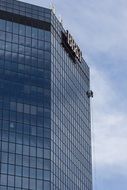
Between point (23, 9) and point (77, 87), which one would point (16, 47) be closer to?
point (23, 9)

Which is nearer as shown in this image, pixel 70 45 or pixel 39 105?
pixel 39 105

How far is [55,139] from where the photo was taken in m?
141

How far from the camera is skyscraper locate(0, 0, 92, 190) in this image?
134000 millimetres

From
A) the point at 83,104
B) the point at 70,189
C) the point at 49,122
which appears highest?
the point at 83,104

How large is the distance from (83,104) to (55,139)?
73.3 ft

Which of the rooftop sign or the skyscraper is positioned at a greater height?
the rooftop sign

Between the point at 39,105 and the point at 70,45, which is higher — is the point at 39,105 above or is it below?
below

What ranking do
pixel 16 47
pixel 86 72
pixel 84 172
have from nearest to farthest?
1. pixel 16 47
2. pixel 84 172
3. pixel 86 72

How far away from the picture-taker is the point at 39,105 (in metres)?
141

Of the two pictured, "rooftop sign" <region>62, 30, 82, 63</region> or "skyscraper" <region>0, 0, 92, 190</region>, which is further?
"rooftop sign" <region>62, 30, 82, 63</region>

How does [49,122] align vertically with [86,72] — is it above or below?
below

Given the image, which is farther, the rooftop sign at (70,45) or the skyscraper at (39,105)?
the rooftop sign at (70,45)

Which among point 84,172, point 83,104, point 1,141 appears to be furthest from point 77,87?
point 1,141

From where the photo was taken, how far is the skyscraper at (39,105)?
440 feet
